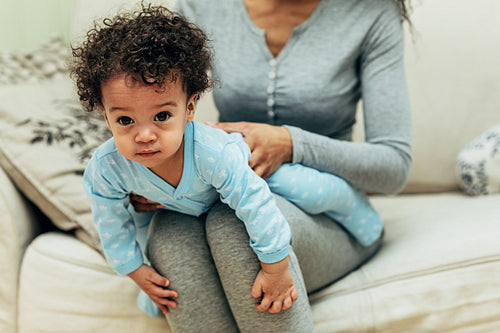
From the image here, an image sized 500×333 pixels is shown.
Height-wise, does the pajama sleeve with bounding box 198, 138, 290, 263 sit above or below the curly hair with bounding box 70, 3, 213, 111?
below

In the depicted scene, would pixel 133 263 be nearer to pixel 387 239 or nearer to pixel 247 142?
pixel 247 142

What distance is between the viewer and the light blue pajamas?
72 cm

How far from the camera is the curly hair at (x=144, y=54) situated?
0.61 m

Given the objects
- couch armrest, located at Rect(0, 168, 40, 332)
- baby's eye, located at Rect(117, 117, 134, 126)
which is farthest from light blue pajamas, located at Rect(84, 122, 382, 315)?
couch armrest, located at Rect(0, 168, 40, 332)

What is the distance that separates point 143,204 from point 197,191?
0.14m

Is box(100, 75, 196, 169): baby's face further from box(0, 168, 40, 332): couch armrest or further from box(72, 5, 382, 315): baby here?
box(0, 168, 40, 332): couch armrest

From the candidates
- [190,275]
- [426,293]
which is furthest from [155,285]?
[426,293]

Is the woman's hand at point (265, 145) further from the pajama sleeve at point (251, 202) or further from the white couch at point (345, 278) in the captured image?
the white couch at point (345, 278)

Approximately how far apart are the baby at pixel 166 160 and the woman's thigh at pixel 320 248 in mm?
34

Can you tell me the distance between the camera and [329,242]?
0.92m

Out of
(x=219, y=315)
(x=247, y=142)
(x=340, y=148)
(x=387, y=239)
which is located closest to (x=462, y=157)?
(x=387, y=239)

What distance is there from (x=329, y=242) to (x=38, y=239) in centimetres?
66

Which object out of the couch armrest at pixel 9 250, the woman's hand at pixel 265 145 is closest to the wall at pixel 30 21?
the couch armrest at pixel 9 250

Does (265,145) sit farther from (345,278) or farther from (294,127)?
(345,278)
